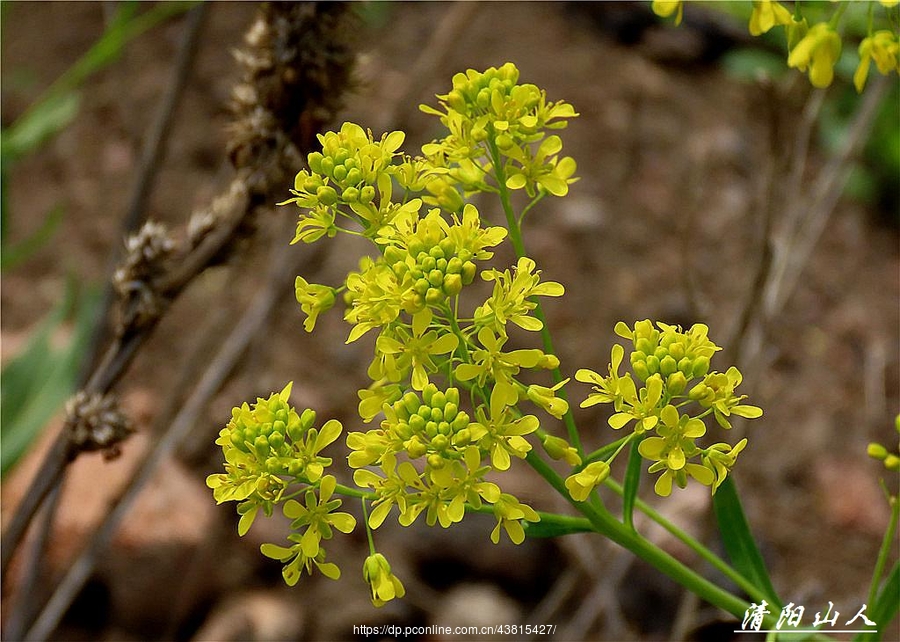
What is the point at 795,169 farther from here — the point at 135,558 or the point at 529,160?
the point at 135,558

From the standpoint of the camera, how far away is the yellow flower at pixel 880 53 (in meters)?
0.86

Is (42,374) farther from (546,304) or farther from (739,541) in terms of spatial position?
(546,304)

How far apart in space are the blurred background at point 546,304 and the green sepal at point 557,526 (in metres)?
0.64

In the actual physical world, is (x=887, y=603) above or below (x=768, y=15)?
below

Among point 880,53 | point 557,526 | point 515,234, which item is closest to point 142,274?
point 515,234

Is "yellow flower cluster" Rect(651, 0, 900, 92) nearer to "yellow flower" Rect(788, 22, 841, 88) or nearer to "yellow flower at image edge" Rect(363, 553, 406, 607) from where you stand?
"yellow flower" Rect(788, 22, 841, 88)

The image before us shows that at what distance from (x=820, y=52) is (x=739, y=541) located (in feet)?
1.74

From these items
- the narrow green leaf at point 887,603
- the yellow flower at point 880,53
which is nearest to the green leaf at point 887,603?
the narrow green leaf at point 887,603

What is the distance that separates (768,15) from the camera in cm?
85

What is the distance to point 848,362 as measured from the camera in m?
3.00

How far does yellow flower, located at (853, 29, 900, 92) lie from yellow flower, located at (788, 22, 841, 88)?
29 mm

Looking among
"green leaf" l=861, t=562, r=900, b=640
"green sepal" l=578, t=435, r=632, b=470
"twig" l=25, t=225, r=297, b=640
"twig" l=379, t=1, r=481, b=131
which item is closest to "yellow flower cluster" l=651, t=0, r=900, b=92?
"green sepal" l=578, t=435, r=632, b=470

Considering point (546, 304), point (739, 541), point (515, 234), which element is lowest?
point (546, 304)

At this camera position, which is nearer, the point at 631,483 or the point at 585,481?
the point at 585,481
